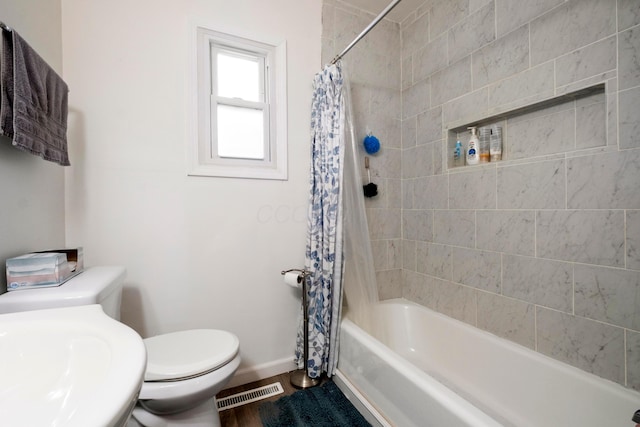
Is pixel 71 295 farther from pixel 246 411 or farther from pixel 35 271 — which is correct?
pixel 246 411

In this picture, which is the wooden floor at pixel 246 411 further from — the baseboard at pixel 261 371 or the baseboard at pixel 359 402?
the baseboard at pixel 359 402

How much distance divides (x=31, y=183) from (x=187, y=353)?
0.93 meters

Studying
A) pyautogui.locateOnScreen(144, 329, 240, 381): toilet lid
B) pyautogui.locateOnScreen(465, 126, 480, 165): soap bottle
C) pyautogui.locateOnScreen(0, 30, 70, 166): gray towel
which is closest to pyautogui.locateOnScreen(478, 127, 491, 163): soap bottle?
pyautogui.locateOnScreen(465, 126, 480, 165): soap bottle

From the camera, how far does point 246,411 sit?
1.44 metres

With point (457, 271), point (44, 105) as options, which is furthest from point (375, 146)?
Answer: point (44, 105)

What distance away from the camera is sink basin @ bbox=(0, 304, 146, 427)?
15.4 inches

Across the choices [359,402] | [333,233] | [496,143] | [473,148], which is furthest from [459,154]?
[359,402]

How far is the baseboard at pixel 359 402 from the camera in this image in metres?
1.30

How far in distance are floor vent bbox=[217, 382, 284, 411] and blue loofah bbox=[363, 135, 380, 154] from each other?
5.39 feet

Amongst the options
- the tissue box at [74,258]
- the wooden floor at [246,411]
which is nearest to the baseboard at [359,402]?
the wooden floor at [246,411]

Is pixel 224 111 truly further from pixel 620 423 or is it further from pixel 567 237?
pixel 620 423

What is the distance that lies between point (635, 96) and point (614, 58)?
0.18m

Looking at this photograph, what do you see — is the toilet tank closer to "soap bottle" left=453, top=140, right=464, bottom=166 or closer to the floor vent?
the floor vent

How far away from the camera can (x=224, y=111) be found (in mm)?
1721
